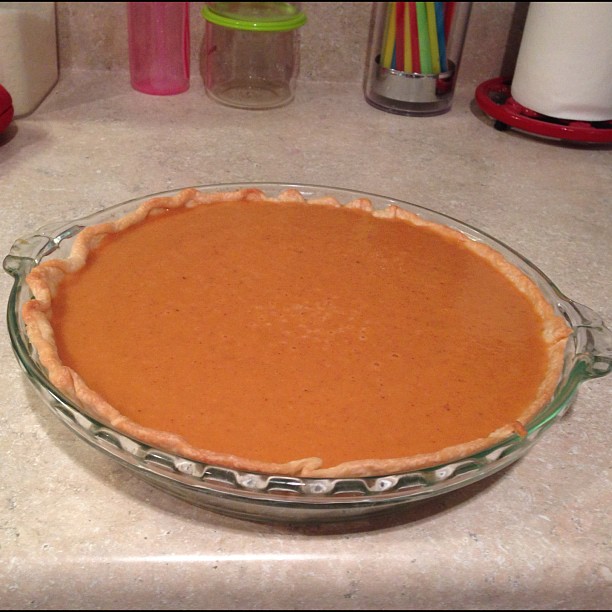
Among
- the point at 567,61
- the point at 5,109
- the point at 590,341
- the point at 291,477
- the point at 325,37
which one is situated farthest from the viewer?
the point at 325,37

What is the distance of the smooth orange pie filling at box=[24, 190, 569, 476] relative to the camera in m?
0.65

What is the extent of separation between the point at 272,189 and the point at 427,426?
47cm

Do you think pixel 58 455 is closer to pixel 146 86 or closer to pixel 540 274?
pixel 540 274

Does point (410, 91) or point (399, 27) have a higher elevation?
point (399, 27)

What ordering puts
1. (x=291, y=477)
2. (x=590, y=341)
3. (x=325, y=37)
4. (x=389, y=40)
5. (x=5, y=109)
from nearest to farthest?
(x=291, y=477) < (x=590, y=341) < (x=5, y=109) < (x=389, y=40) < (x=325, y=37)

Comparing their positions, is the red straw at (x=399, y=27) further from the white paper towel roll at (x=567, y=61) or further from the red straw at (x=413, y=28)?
the white paper towel roll at (x=567, y=61)

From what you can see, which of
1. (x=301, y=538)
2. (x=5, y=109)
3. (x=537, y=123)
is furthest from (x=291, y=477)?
(x=537, y=123)

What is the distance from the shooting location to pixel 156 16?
146 cm

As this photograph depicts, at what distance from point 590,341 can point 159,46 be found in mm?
1084

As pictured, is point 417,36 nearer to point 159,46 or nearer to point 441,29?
point 441,29

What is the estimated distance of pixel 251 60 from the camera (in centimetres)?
156

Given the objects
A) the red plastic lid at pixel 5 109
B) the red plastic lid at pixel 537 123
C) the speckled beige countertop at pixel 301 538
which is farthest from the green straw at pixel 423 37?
the red plastic lid at pixel 5 109

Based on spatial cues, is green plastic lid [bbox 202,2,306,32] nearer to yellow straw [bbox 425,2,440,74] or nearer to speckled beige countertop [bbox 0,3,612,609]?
yellow straw [bbox 425,2,440,74]

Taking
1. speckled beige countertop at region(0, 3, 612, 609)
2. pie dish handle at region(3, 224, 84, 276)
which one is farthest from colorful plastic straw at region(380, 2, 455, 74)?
pie dish handle at region(3, 224, 84, 276)
